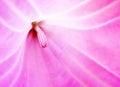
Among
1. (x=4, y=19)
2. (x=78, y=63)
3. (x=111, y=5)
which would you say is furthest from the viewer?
(x=78, y=63)

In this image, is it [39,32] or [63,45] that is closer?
[39,32]

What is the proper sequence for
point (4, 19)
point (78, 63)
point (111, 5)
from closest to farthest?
point (4, 19) → point (111, 5) → point (78, 63)

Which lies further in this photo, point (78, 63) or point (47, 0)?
point (78, 63)

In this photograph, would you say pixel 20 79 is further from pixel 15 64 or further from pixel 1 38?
pixel 1 38

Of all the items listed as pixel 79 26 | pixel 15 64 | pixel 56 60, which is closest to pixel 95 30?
pixel 79 26
